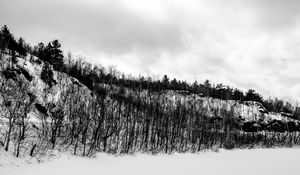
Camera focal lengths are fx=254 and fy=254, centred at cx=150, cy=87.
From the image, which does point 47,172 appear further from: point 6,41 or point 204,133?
point 204,133

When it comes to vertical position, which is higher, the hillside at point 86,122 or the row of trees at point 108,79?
the row of trees at point 108,79

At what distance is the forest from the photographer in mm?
34719

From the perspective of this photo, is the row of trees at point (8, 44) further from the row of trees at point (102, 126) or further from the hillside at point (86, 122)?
the row of trees at point (102, 126)

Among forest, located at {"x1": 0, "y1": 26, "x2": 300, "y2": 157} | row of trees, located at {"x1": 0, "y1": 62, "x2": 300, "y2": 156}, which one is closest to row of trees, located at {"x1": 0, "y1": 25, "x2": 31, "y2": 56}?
forest, located at {"x1": 0, "y1": 26, "x2": 300, "y2": 157}

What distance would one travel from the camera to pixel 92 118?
150 feet

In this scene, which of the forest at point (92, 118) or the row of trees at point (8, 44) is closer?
the forest at point (92, 118)

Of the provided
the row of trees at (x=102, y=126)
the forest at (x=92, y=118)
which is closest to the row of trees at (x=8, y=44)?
the forest at (x=92, y=118)

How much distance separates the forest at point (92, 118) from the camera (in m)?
34.7

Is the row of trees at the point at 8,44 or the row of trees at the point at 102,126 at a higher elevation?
the row of trees at the point at 8,44

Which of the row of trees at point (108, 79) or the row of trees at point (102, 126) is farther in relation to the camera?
the row of trees at point (108, 79)

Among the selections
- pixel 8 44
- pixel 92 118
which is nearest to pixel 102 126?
pixel 92 118

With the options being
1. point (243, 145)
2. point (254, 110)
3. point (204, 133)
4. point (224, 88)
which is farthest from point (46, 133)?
point (224, 88)

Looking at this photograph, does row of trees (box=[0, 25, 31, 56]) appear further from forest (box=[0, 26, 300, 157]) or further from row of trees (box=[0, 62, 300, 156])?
row of trees (box=[0, 62, 300, 156])

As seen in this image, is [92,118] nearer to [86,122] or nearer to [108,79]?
[86,122]
